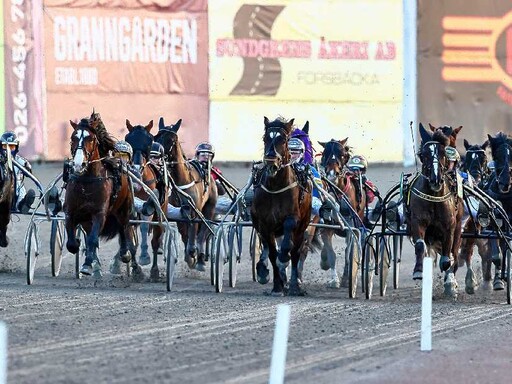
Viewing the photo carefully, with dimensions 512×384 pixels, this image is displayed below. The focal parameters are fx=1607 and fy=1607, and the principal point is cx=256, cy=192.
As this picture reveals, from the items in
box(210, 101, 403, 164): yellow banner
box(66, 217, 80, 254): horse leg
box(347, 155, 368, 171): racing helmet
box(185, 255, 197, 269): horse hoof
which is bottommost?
box(185, 255, 197, 269): horse hoof

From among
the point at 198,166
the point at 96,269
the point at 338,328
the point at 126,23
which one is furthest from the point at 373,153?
the point at 338,328

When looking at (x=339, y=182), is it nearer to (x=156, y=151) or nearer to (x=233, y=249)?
(x=233, y=249)

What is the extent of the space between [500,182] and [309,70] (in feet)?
27.0

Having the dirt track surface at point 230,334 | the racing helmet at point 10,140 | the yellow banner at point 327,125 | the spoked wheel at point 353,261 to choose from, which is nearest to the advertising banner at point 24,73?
the yellow banner at point 327,125

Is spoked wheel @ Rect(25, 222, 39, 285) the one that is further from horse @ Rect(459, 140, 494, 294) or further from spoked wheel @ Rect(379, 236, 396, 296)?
horse @ Rect(459, 140, 494, 294)

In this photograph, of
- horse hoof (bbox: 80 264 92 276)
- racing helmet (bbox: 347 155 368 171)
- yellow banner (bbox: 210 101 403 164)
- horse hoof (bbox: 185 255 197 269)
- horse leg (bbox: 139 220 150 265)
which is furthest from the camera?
yellow banner (bbox: 210 101 403 164)

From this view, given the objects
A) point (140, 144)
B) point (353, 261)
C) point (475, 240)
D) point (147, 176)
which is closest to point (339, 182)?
point (475, 240)

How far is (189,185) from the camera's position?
19.2 metres

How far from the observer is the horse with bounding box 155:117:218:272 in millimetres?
19125

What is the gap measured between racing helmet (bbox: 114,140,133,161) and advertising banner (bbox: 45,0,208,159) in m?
7.06

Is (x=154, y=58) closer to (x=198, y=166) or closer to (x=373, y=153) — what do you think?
(x=373, y=153)

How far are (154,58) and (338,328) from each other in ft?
41.6

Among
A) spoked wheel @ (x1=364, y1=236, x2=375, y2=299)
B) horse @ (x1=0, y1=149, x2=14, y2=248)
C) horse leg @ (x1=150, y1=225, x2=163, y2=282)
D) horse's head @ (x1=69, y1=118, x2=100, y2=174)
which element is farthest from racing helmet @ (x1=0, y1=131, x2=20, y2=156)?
spoked wheel @ (x1=364, y1=236, x2=375, y2=299)

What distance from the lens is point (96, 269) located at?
16.8 metres
